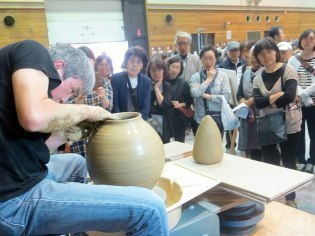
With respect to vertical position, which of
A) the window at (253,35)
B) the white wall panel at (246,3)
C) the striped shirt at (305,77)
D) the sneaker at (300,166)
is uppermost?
the white wall panel at (246,3)

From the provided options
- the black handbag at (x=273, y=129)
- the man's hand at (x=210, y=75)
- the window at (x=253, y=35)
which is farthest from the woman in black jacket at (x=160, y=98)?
the window at (x=253, y=35)

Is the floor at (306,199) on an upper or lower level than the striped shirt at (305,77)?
lower

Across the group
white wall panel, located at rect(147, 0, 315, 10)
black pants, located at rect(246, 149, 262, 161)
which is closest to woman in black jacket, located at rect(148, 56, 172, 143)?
black pants, located at rect(246, 149, 262, 161)

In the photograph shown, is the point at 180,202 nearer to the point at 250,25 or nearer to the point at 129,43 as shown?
the point at 129,43

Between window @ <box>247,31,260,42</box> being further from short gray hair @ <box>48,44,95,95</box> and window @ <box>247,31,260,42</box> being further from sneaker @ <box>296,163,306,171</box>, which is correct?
short gray hair @ <box>48,44,95,95</box>

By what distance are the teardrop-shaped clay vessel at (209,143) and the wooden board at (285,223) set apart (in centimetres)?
36

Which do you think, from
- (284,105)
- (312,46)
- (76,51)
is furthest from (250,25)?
(76,51)

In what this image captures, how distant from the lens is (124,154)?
3.68ft

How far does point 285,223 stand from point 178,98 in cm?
156

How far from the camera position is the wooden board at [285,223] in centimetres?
133

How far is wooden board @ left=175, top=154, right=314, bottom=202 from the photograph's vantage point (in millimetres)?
1230

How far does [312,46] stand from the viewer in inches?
101

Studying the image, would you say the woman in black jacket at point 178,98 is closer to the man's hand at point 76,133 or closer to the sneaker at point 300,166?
the sneaker at point 300,166

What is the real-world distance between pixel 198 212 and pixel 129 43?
464 cm
